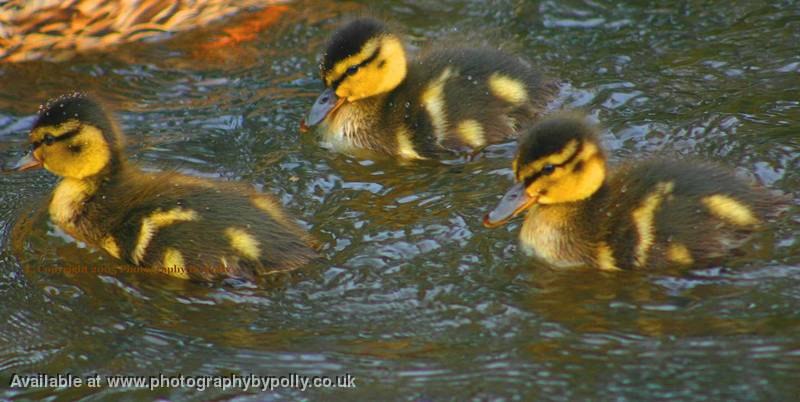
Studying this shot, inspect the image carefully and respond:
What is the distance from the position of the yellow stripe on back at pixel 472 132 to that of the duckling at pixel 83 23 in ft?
5.14

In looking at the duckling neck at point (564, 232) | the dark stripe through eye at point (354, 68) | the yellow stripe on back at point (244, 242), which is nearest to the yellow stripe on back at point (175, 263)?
the yellow stripe on back at point (244, 242)

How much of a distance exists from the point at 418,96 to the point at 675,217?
117 cm

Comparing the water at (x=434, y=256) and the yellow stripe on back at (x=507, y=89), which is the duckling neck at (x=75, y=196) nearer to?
the water at (x=434, y=256)

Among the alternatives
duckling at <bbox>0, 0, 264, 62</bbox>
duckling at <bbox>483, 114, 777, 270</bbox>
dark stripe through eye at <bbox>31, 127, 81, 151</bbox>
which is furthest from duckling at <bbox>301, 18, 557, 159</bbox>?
duckling at <bbox>0, 0, 264, 62</bbox>

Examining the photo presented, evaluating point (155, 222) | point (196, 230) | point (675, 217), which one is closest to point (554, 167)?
point (675, 217)

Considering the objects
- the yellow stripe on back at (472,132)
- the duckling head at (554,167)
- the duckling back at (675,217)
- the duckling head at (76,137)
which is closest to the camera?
the duckling back at (675,217)

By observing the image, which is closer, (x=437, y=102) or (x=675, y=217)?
(x=675, y=217)

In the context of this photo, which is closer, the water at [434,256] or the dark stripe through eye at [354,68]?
the water at [434,256]

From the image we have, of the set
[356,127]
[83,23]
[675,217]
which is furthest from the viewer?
[83,23]

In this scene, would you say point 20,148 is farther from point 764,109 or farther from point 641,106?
point 764,109

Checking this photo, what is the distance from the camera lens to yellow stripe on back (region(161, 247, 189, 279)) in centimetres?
311

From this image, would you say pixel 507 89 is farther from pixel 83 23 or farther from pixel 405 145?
pixel 83 23

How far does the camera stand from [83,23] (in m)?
4.58

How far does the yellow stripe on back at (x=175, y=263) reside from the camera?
311 cm
